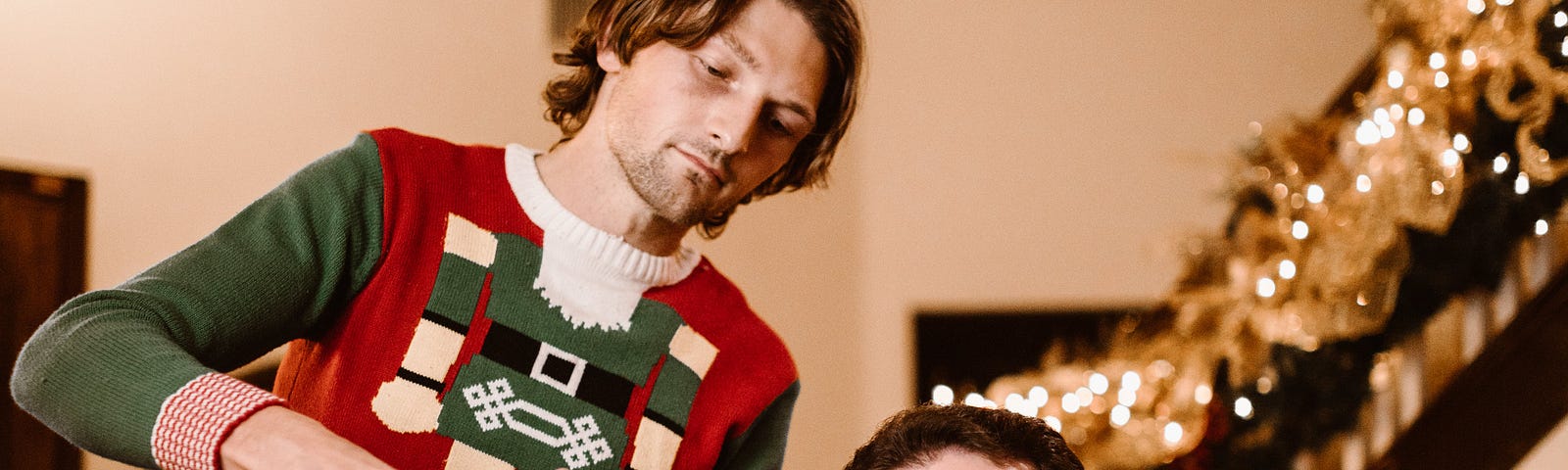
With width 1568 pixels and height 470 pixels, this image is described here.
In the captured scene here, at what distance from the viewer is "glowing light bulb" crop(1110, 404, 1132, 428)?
244cm

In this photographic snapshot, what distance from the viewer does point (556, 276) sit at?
1.13 metres

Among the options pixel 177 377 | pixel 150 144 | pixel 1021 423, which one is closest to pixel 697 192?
pixel 1021 423

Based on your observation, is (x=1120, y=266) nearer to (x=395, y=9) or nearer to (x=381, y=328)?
(x=395, y=9)

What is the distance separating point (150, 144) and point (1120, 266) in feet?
9.78

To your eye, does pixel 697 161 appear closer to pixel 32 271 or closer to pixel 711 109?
pixel 711 109

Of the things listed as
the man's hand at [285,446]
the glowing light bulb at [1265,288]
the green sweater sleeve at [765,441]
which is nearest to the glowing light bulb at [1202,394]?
the glowing light bulb at [1265,288]

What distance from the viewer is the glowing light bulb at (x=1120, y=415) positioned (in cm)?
244

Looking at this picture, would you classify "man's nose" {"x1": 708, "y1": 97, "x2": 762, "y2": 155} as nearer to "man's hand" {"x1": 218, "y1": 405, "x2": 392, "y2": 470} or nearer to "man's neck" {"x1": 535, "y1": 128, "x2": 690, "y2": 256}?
"man's neck" {"x1": 535, "y1": 128, "x2": 690, "y2": 256}

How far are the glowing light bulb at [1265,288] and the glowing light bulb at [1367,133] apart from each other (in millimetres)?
305

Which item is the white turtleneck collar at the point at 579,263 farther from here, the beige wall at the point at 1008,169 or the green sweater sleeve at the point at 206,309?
the beige wall at the point at 1008,169

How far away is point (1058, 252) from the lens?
397 centimetres

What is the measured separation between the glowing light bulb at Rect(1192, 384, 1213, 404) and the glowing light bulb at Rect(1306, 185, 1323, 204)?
42 cm

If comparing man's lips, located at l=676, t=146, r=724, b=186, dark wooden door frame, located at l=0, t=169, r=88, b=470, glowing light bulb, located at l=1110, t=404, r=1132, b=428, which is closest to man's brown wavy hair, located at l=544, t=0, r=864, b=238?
man's lips, located at l=676, t=146, r=724, b=186

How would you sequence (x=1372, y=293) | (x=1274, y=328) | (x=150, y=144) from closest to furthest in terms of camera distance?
(x=150, y=144) < (x=1372, y=293) < (x=1274, y=328)
